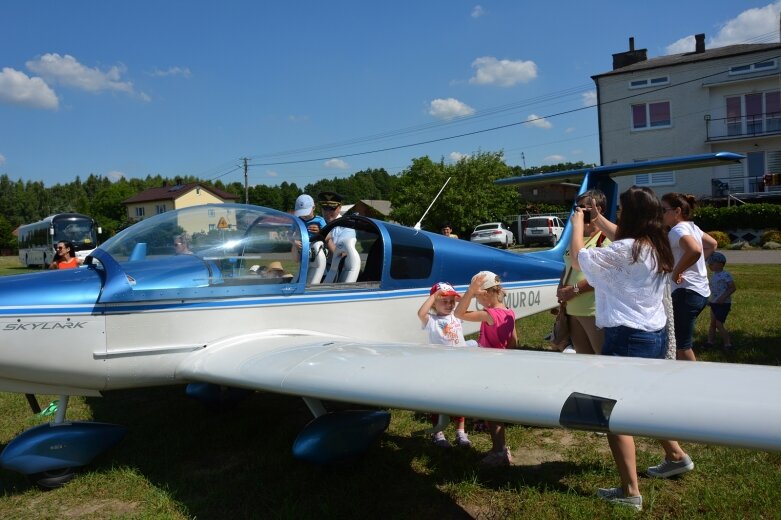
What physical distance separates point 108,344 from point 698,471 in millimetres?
3602

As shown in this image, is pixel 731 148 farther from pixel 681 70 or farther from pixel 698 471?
pixel 698 471

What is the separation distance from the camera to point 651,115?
3006 centimetres

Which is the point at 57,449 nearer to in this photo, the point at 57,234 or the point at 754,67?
the point at 57,234

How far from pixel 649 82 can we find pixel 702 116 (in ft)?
10.6

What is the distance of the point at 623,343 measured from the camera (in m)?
2.96

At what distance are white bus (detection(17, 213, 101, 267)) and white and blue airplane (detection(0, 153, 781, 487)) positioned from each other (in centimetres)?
3054

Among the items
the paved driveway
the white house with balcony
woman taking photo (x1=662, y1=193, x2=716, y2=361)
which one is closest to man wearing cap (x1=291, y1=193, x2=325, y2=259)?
woman taking photo (x1=662, y1=193, x2=716, y2=361)

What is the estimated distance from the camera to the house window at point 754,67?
2823cm

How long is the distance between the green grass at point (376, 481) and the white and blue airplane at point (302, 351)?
9.1 inches

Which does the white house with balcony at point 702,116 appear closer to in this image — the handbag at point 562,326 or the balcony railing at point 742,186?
the balcony railing at point 742,186

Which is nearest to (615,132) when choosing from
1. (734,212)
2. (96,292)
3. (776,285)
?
(734,212)

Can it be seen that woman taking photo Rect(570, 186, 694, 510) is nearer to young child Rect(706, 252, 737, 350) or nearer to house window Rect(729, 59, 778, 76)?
young child Rect(706, 252, 737, 350)

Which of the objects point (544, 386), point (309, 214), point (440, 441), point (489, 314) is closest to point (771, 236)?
point (309, 214)

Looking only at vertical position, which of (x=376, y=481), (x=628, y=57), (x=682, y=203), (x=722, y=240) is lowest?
(x=376, y=481)
